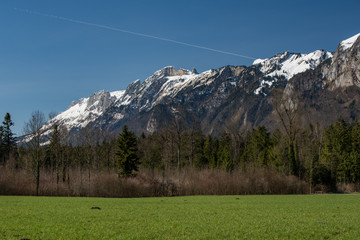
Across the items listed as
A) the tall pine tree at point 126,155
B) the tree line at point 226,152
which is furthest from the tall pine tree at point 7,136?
the tall pine tree at point 126,155

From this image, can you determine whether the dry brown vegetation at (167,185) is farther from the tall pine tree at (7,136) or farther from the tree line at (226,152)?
the tall pine tree at (7,136)

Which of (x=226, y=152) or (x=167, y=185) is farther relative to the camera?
(x=226, y=152)

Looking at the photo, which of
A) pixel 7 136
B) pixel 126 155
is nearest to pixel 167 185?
pixel 126 155

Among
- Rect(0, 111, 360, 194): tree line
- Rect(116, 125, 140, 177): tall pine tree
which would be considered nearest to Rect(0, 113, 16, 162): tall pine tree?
Rect(0, 111, 360, 194): tree line

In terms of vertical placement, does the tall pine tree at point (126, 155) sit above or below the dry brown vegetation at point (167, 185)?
above

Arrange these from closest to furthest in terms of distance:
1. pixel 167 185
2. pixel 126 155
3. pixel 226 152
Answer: pixel 167 185, pixel 126 155, pixel 226 152

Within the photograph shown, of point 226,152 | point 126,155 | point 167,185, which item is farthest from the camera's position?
point 226,152

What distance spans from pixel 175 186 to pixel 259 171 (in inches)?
582

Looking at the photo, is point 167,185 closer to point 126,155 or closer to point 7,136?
point 126,155

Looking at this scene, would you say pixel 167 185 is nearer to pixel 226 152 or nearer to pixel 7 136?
pixel 226 152

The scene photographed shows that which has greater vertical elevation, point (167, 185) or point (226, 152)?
point (226, 152)

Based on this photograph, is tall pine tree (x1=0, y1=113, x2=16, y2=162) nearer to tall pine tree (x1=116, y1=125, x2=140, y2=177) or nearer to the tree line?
the tree line

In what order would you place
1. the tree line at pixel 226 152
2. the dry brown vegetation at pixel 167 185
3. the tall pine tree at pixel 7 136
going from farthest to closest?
1. the tall pine tree at pixel 7 136
2. the tree line at pixel 226 152
3. the dry brown vegetation at pixel 167 185

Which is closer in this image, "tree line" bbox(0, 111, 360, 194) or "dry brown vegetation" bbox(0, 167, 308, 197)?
"dry brown vegetation" bbox(0, 167, 308, 197)
